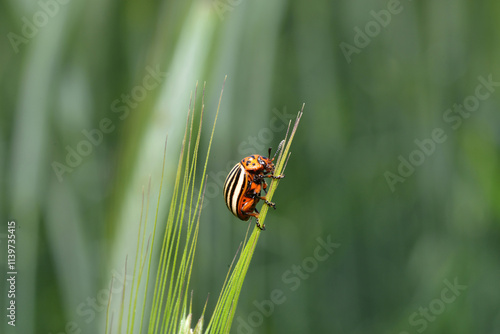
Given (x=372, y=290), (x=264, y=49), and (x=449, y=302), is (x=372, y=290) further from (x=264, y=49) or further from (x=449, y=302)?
(x=264, y=49)

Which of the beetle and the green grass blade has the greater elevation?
the beetle

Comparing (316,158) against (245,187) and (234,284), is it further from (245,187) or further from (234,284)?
(234,284)

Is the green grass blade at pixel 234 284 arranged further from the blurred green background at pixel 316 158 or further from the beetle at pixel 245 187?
the blurred green background at pixel 316 158

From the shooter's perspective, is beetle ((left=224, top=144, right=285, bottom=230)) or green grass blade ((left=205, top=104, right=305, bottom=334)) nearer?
green grass blade ((left=205, top=104, right=305, bottom=334))

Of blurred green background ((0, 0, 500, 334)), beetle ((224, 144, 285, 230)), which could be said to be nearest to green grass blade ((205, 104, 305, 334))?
beetle ((224, 144, 285, 230))

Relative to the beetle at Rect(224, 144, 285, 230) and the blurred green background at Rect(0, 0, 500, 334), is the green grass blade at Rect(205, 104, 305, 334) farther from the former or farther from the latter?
the blurred green background at Rect(0, 0, 500, 334)

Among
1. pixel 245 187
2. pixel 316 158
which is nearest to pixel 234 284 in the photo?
pixel 245 187

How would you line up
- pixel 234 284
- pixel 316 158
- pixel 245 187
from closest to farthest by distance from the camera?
1. pixel 234 284
2. pixel 245 187
3. pixel 316 158


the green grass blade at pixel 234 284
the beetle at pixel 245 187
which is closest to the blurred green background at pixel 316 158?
the beetle at pixel 245 187
